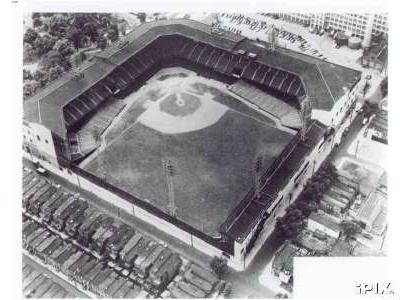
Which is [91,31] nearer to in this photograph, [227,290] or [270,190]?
[270,190]

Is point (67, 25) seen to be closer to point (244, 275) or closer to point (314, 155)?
point (314, 155)

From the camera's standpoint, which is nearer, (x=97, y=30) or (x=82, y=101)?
(x=82, y=101)

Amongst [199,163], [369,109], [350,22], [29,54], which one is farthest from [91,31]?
[369,109]

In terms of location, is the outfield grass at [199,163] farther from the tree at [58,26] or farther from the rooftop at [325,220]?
the tree at [58,26]

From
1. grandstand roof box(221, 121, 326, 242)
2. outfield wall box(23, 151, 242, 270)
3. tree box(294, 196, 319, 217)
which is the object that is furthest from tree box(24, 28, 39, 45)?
tree box(294, 196, 319, 217)
